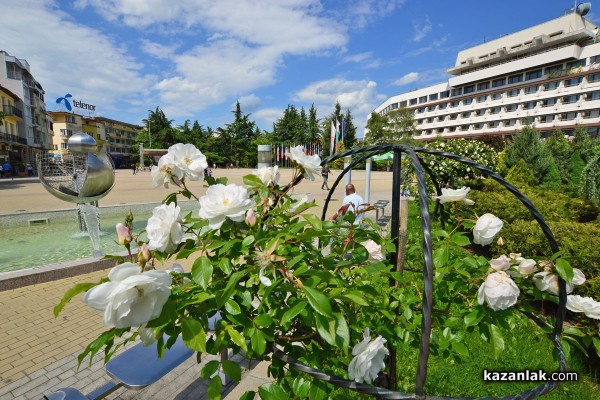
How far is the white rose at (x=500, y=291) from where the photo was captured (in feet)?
3.23

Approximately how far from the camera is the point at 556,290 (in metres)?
1.16

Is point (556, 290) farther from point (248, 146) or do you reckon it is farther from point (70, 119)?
point (70, 119)

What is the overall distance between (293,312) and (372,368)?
357mm

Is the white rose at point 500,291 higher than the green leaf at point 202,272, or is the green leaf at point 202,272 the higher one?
the green leaf at point 202,272

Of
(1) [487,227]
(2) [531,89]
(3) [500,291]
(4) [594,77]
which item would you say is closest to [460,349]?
(3) [500,291]

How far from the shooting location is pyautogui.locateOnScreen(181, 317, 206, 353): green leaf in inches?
33.1

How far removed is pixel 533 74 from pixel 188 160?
67.7m

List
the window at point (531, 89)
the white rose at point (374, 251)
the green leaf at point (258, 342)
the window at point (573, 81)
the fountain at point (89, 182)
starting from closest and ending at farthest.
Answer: the green leaf at point (258, 342)
the white rose at point (374, 251)
the fountain at point (89, 182)
the window at point (573, 81)
the window at point (531, 89)

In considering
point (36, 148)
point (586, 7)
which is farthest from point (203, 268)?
point (586, 7)

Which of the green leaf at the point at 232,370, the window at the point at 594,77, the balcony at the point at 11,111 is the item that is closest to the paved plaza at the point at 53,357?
the green leaf at the point at 232,370

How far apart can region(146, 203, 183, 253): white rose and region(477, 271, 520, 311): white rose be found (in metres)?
1.02

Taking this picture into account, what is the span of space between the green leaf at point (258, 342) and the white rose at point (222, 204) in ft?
1.17

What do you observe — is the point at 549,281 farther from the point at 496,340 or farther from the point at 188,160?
the point at 188,160

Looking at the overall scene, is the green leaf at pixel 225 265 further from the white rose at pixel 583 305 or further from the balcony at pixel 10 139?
the balcony at pixel 10 139
